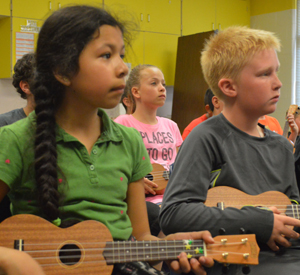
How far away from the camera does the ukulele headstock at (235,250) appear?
111 centimetres

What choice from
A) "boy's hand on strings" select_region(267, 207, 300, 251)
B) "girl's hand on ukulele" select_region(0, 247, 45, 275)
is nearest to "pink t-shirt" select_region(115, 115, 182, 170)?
"boy's hand on strings" select_region(267, 207, 300, 251)

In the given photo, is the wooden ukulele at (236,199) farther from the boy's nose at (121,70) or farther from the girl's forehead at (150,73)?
the girl's forehead at (150,73)

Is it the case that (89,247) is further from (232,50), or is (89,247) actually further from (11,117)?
(11,117)

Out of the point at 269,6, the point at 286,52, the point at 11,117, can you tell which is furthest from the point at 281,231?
the point at 269,6

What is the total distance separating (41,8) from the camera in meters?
5.11

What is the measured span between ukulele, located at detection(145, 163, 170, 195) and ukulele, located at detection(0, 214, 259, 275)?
4.65 ft

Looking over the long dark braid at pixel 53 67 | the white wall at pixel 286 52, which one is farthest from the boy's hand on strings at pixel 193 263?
the white wall at pixel 286 52

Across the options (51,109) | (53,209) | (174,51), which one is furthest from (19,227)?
(174,51)

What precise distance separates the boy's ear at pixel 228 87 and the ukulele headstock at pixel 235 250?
0.64 metres

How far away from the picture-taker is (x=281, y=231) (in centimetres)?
131

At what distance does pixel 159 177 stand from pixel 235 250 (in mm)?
1461

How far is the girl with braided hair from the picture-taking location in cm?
116

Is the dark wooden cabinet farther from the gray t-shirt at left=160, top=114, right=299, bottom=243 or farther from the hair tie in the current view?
the hair tie

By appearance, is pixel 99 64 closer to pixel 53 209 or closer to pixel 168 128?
pixel 53 209
